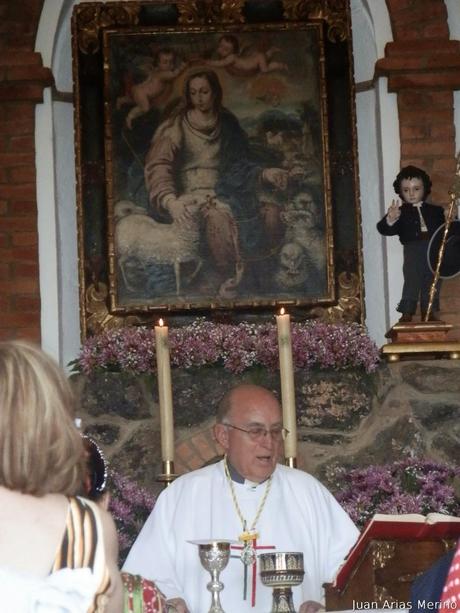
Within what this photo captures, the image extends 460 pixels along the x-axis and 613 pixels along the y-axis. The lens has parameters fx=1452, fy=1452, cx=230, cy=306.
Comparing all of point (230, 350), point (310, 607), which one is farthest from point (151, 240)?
point (310, 607)

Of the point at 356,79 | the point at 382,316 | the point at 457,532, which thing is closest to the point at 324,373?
the point at 382,316

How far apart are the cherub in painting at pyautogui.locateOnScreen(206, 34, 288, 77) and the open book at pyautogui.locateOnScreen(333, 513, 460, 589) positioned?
525cm

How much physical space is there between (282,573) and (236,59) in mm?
5483

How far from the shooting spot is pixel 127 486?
8.02m

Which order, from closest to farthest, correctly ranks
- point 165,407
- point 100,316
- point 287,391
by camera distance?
1. point 287,391
2. point 165,407
3. point 100,316

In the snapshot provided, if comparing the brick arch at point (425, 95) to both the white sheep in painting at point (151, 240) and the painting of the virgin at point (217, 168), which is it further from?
the white sheep in painting at point (151, 240)

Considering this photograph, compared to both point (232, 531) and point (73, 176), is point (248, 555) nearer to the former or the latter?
point (232, 531)

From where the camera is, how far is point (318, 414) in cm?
889

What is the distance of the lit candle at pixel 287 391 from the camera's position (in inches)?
266

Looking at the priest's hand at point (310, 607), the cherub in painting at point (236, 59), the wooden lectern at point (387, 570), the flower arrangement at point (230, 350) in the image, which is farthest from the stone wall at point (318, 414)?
the wooden lectern at point (387, 570)

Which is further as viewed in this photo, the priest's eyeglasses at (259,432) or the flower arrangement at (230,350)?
the flower arrangement at (230,350)

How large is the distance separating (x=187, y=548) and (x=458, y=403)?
289 centimetres

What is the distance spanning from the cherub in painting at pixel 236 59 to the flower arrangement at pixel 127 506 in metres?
3.32

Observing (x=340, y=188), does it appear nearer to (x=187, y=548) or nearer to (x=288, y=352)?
(x=288, y=352)
